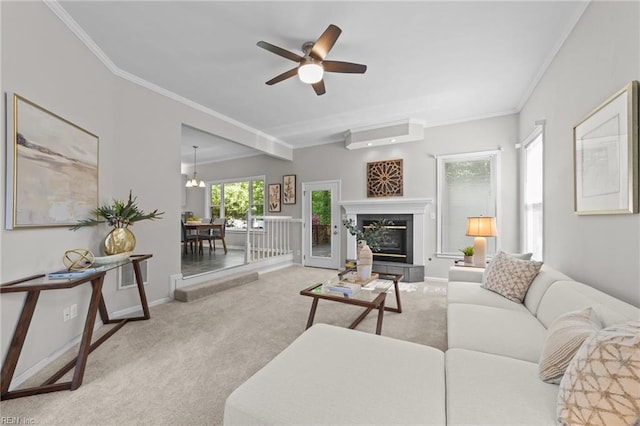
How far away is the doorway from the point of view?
18.8 feet

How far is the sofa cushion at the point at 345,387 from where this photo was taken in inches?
36.9

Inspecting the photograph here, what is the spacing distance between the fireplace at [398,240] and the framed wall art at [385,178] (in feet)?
1.50

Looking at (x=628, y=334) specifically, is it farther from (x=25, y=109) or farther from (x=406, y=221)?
(x=406, y=221)

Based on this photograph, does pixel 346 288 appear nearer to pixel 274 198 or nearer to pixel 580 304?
pixel 580 304

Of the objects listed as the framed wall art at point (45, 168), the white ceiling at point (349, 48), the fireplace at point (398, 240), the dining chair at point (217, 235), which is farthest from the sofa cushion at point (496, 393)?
the dining chair at point (217, 235)

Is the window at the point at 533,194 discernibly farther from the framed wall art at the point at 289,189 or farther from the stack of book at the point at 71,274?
the stack of book at the point at 71,274

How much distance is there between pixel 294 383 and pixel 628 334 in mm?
1194

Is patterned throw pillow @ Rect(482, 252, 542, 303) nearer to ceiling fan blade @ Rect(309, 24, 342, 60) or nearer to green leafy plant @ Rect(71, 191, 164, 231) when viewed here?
ceiling fan blade @ Rect(309, 24, 342, 60)

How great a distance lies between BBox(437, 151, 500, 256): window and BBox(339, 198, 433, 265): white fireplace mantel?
29cm

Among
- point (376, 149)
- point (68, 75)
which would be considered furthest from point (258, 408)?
point (376, 149)

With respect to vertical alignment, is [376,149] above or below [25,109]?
above

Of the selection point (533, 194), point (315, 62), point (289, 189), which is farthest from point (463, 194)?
point (289, 189)

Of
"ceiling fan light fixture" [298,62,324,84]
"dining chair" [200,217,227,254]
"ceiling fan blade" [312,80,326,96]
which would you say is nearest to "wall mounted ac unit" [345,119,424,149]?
"ceiling fan blade" [312,80,326,96]

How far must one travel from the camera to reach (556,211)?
102 inches
